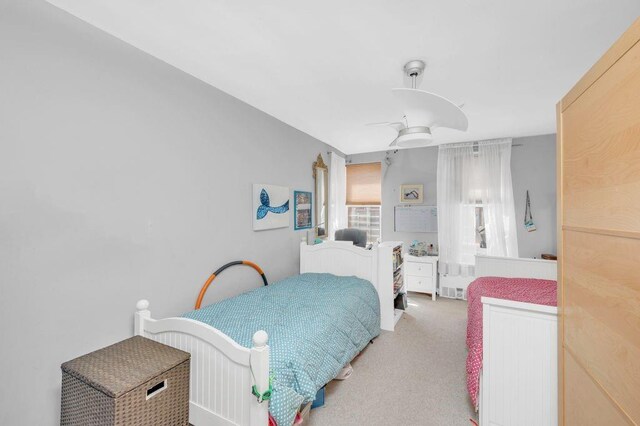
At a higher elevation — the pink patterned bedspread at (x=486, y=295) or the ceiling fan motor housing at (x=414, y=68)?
the ceiling fan motor housing at (x=414, y=68)

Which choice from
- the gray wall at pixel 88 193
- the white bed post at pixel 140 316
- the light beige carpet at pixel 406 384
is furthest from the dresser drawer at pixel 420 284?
the white bed post at pixel 140 316

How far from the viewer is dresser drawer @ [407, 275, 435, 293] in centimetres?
431

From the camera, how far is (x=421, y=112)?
5.99 ft

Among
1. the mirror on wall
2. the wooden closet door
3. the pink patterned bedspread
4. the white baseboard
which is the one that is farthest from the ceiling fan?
the white baseboard

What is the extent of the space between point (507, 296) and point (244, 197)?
2473 mm

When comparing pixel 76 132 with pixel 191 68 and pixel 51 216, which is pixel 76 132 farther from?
pixel 191 68

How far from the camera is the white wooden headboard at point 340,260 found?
317cm

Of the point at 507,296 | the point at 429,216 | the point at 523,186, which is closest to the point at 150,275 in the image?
the point at 507,296

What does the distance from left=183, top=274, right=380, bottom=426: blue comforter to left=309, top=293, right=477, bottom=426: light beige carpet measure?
0.23 meters

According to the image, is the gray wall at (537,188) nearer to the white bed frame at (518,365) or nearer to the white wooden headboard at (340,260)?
the white wooden headboard at (340,260)

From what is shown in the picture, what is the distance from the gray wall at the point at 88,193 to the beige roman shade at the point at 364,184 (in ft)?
10.3

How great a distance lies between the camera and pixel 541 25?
63.0 inches

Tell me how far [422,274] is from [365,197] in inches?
65.5

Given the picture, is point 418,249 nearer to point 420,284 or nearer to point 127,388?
point 420,284
